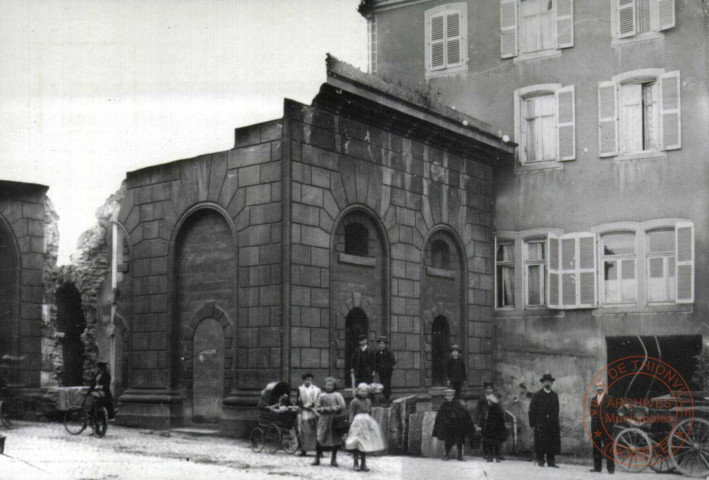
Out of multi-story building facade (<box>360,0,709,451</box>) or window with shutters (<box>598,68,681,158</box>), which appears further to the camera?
window with shutters (<box>598,68,681,158</box>)

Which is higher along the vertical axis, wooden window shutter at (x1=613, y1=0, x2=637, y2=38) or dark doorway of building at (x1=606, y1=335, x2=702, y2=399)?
wooden window shutter at (x1=613, y1=0, x2=637, y2=38)

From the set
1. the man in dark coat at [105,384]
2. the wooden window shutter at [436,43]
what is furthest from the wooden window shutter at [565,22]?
the man in dark coat at [105,384]

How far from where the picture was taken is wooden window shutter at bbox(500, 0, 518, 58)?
25453 millimetres

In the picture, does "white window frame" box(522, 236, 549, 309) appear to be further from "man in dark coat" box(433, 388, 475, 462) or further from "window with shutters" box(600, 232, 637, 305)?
"man in dark coat" box(433, 388, 475, 462)

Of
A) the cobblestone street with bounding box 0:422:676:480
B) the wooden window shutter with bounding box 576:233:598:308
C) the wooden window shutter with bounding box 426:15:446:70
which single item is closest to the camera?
the cobblestone street with bounding box 0:422:676:480

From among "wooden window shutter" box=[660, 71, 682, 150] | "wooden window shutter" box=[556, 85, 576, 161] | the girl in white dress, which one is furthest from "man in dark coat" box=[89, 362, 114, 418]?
"wooden window shutter" box=[660, 71, 682, 150]

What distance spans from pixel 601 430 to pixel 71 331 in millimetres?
15647

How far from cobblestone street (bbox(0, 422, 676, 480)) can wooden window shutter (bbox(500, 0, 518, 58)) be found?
12.3m

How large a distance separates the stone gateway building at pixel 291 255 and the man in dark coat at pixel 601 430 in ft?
18.0

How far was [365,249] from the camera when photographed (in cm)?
2100

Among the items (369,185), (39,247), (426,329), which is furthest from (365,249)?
(39,247)

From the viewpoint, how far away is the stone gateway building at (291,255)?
1862cm

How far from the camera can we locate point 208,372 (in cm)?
1972

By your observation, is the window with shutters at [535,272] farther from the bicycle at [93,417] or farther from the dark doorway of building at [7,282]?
the dark doorway of building at [7,282]
